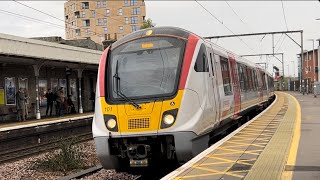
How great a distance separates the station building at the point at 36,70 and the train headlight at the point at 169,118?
1092 cm

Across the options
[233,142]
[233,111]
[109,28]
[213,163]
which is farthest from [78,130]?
[109,28]

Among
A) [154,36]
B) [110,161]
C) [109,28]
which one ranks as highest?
[109,28]

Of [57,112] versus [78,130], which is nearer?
[78,130]

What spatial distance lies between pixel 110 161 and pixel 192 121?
1698 millimetres

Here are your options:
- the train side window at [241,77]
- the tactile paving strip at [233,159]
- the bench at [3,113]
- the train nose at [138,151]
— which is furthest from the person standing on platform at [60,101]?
the train nose at [138,151]

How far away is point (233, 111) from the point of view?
11.9 m

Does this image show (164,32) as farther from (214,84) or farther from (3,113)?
(3,113)

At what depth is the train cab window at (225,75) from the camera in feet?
35.5

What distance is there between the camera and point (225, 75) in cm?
1113

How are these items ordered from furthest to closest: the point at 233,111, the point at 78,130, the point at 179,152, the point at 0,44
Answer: the point at 78,130
the point at 0,44
the point at 233,111
the point at 179,152

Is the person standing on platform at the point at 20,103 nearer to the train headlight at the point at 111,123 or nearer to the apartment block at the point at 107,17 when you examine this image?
the train headlight at the point at 111,123

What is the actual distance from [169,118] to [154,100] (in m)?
0.45

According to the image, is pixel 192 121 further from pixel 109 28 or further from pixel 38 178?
→ pixel 109 28

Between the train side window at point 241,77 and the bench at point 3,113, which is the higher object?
the train side window at point 241,77
